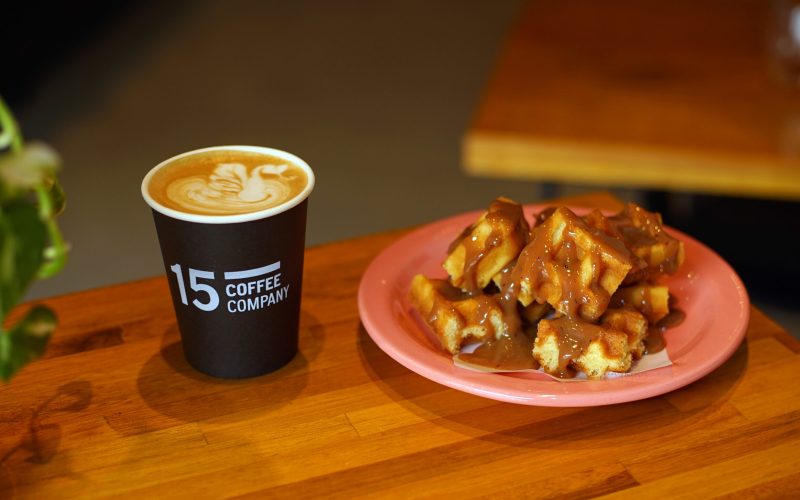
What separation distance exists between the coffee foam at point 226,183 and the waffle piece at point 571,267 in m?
0.26

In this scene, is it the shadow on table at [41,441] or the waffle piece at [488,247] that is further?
the waffle piece at [488,247]

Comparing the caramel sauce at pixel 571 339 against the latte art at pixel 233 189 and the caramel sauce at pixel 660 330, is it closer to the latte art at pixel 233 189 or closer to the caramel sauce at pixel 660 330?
the caramel sauce at pixel 660 330

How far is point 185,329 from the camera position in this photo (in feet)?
3.30

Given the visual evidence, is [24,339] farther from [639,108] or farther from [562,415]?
[639,108]

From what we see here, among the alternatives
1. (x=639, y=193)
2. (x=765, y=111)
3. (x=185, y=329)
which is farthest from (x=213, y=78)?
(x=185, y=329)

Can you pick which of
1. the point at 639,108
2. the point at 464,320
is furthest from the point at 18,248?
the point at 639,108

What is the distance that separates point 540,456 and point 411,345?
0.18 m

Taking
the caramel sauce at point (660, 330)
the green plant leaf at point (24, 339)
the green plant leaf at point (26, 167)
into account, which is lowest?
the caramel sauce at point (660, 330)

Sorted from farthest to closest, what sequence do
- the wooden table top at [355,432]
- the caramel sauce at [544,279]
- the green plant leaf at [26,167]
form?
the caramel sauce at [544,279] < the wooden table top at [355,432] < the green plant leaf at [26,167]

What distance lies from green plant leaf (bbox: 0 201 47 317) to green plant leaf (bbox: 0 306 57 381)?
0.02m

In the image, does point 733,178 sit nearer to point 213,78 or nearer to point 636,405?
point 636,405

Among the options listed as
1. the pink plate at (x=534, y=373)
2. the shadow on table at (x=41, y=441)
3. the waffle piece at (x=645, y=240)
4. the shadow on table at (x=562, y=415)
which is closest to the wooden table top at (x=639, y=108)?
the pink plate at (x=534, y=373)

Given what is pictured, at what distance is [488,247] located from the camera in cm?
100

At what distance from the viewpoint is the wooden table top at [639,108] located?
1759 mm
